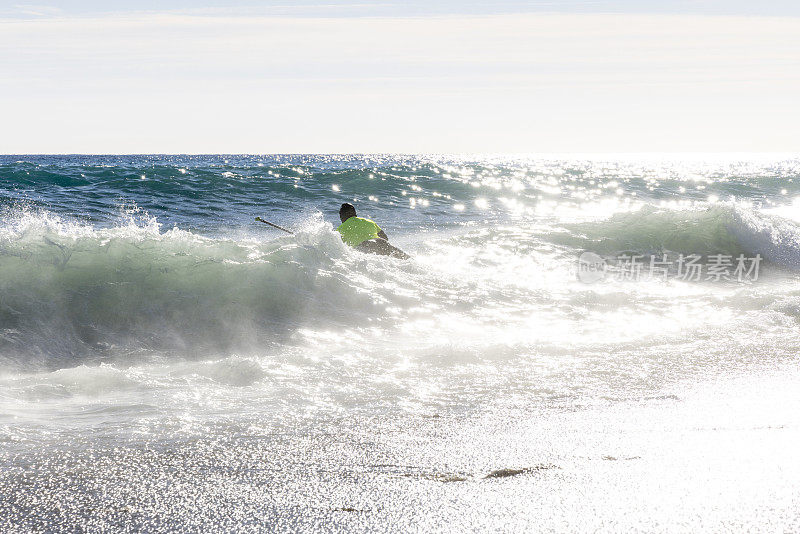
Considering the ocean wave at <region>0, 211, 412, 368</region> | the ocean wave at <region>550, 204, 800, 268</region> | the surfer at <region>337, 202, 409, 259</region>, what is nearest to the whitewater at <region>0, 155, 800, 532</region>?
the ocean wave at <region>0, 211, 412, 368</region>

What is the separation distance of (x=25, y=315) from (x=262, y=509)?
164 inches

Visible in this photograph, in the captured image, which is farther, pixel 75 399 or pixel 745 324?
pixel 745 324

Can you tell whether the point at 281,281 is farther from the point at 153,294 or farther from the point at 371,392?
the point at 371,392

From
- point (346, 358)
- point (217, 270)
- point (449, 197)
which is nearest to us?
point (346, 358)

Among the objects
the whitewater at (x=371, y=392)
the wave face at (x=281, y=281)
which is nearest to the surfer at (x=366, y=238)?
the wave face at (x=281, y=281)

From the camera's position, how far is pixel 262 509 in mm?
2312

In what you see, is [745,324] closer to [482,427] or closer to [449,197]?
[482,427]

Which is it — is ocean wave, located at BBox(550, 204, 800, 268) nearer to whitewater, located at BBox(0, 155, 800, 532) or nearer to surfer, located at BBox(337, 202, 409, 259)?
whitewater, located at BBox(0, 155, 800, 532)

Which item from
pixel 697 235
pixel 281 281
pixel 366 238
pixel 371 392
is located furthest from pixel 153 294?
pixel 697 235

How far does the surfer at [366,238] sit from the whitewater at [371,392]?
4.09ft

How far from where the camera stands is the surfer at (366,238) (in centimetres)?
939

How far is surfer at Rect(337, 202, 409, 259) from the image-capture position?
A: 9.39 m

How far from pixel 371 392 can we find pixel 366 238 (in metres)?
5.96

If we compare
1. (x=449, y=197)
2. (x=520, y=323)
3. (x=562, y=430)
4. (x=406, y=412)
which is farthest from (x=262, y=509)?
(x=449, y=197)
